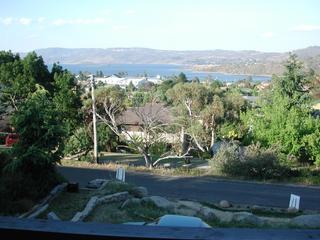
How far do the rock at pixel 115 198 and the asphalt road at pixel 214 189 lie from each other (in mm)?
5581

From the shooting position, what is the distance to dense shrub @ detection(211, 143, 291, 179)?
91.6 feet

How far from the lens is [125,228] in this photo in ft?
6.68

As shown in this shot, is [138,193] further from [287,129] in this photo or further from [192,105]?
[192,105]

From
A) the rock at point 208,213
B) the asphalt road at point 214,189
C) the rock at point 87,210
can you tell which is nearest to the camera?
the rock at point 87,210

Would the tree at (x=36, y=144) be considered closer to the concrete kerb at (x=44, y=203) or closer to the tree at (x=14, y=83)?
the concrete kerb at (x=44, y=203)

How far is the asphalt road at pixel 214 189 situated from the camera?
21.1 metres

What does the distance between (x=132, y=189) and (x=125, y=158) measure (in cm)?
2378

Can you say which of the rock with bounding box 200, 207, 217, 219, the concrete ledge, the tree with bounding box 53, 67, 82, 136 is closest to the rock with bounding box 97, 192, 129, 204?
→ the rock with bounding box 200, 207, 217, 219

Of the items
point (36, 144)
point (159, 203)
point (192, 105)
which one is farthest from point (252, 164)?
point (192, 105)

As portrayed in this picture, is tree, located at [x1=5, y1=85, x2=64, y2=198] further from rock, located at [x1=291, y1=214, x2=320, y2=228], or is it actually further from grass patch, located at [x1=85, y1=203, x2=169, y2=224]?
rock, located at [x1=291, y1=214, x2=320, y2=228]

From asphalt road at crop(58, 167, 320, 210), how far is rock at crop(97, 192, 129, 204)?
18.3 feet

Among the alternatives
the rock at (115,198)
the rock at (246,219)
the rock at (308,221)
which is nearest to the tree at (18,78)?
the rock at (115,198)

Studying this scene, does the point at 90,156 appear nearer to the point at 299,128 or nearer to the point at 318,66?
the point at 299,128

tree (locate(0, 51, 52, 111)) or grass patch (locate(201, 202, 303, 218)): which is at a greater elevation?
tree (locate(0, 51, 52, 111))
